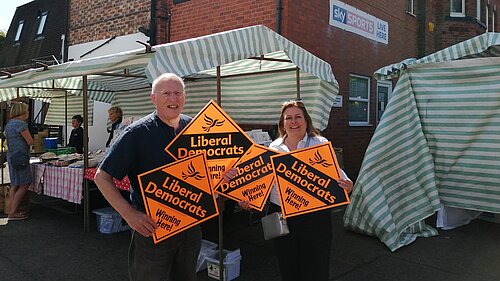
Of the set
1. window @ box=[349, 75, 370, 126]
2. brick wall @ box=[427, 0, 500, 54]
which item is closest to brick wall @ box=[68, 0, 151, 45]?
window @ box=[349, 75, 370, 126]

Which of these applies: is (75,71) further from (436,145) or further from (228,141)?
(436,145)

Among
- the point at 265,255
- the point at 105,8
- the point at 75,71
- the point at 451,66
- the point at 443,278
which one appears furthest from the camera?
the point at 105,8

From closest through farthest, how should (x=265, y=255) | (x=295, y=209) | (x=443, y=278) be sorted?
(x=295, y=209)
(x=443, y=278)
(x=265, y=255)

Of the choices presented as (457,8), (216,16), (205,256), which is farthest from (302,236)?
(457,8)

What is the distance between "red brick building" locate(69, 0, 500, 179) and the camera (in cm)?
798

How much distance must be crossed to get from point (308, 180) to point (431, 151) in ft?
12.1

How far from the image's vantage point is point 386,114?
5523 millimetres

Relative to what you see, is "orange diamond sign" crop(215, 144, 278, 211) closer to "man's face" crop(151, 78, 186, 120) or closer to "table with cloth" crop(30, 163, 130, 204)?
"man's face" crop(151, 78, 186, 120)

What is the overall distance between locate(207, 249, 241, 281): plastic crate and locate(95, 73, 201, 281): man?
1.41 metres

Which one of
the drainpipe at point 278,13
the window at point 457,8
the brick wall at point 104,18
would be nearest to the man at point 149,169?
the drainpipe at point 278,13

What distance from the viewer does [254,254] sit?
15.4ft

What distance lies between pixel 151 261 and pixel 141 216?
0.32m

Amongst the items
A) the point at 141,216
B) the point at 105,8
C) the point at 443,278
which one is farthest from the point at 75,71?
the point at 105,8

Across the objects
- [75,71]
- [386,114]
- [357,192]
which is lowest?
[357,192]
